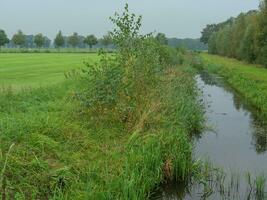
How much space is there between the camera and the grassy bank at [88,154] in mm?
8727

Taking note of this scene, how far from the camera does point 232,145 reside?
52.0 ft

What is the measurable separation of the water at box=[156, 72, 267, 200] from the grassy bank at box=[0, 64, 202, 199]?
677 millimetres

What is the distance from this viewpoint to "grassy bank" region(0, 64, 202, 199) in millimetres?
8727

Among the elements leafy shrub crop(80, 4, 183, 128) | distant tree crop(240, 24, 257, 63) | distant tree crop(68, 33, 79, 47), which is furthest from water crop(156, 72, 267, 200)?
distant tree crop(68, 33, 79, 47)

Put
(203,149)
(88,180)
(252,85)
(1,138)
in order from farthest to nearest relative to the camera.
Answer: (252,85) < (203,149) < (1,138) < (88,180)

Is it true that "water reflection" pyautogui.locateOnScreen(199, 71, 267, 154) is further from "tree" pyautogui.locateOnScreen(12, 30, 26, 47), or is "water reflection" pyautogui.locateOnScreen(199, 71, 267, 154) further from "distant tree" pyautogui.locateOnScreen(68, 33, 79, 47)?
"distant tree" pyautogui.locateOnScreen(68, 33, 79, 47)

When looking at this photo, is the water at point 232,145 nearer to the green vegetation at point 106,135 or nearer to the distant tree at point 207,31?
the green vegetation at point 106,135

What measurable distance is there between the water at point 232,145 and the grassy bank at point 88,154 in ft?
2.22

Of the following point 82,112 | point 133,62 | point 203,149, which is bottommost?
point 203,149

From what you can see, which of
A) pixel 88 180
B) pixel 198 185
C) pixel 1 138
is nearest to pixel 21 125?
pixel 1 138

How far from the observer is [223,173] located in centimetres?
1151

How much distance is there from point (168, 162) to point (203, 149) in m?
4.21

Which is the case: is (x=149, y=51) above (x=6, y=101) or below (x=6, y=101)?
above

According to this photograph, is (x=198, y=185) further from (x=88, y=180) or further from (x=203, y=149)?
(x=203, y=149)
